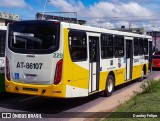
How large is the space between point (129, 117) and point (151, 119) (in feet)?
1.88

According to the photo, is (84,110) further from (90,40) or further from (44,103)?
(90,40)

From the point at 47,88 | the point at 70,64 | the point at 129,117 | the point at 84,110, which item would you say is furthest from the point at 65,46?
the point at 129,117

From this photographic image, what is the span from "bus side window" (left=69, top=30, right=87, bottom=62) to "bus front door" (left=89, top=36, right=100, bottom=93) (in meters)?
0.54

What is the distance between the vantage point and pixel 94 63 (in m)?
11.7

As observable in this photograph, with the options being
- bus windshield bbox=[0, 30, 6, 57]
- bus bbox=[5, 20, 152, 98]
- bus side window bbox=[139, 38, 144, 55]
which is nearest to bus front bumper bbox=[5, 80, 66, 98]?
bus bbox=[5, 20, 152, 98]

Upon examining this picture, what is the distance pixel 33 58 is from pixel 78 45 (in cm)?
150

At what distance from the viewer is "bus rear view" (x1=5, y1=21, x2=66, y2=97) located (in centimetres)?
974

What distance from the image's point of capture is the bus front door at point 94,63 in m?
11.4

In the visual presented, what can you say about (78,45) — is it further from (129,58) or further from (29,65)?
(129,58)

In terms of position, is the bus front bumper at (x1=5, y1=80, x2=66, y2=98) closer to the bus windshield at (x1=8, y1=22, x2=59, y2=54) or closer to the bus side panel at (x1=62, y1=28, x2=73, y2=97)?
the bus side panel at (x1=62, y1=28, x2=73, y2=97)

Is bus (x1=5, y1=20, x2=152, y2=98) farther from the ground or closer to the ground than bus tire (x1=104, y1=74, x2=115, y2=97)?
farther from the ground

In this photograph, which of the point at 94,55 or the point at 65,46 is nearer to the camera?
the point at 65,46

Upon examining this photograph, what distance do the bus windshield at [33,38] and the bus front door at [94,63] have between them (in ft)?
6.26

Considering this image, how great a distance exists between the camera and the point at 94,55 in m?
11.7
